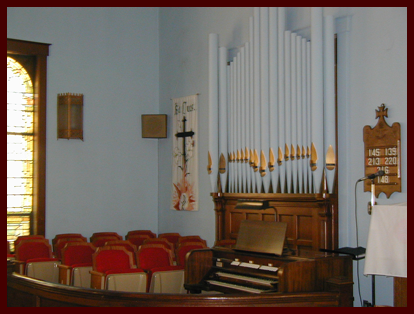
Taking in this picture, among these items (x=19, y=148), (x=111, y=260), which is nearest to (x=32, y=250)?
(x=111, y=260)

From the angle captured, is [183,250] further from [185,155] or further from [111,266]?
[185,155]

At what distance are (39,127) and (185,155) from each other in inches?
111

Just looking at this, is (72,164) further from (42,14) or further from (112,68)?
(42,14)

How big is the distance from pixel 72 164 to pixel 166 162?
1.91 m

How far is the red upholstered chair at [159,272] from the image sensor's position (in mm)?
6758

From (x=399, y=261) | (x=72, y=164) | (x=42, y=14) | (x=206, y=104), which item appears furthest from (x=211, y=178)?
(x=399, y=261)

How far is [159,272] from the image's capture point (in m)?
6.77

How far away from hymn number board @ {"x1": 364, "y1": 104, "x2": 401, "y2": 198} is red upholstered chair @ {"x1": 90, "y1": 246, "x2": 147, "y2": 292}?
3164 mm

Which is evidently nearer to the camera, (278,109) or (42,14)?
(278,109)

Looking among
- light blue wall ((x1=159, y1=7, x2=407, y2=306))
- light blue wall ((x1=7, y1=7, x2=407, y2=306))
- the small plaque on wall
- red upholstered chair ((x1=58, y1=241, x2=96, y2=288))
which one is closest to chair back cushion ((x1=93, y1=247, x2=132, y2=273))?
red upholstered chair ((x1=58, y1=241, x2=96, y2=288))

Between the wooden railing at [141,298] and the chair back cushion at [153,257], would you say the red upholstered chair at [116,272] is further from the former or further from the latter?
the wooden railing at [141,298]

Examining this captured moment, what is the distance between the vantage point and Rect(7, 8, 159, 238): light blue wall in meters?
10.5

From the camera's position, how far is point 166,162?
11367mm

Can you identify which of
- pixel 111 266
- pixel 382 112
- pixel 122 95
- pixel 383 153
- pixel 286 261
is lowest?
pixel 111 266
